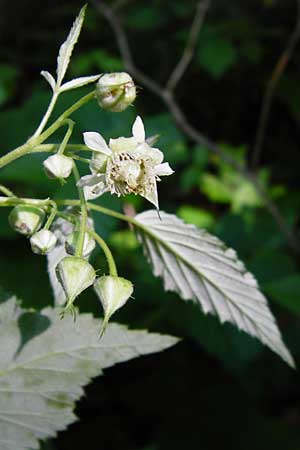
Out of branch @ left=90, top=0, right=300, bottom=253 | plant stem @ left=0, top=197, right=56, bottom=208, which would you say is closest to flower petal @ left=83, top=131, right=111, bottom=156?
plant stem @ left=0, top=197, right=56, bottom=208

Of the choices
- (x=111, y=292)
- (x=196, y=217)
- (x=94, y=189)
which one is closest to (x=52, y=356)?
(x=111, y=292)

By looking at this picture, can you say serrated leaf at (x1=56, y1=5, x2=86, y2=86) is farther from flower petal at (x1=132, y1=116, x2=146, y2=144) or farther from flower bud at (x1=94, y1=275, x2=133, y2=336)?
flower bud at (x1=94, y1=275, x2=133, y2=336)

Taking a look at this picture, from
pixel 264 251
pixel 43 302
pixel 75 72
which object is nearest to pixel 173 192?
pixel 75 72

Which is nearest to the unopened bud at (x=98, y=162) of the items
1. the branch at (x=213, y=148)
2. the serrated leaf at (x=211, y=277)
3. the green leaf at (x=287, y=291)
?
the serrated leaf at (x=211, y=277)

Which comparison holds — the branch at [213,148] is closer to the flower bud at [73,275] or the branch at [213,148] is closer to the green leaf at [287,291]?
the green leaf at [287,291]

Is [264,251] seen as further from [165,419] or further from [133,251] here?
[165,419]

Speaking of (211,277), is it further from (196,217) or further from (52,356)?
(196,217)
